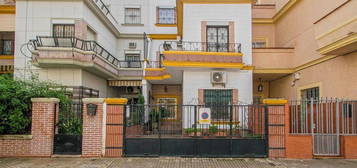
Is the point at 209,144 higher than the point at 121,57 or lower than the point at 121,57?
lower

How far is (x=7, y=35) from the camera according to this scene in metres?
15.9

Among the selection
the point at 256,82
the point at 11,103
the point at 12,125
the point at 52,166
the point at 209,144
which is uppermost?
the point at 256,82

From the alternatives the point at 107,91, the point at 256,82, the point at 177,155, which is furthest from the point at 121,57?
the point at 177,155

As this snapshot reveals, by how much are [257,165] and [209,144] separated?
173 cm

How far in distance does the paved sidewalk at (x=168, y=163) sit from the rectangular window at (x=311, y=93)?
4197 millimetres

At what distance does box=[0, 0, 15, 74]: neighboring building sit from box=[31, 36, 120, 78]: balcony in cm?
402

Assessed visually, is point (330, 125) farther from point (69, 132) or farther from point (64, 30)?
point (64, 30)

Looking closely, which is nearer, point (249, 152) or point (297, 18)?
point (249, 152)

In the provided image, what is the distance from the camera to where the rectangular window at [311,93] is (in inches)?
442

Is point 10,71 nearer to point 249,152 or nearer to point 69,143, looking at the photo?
point 69,143

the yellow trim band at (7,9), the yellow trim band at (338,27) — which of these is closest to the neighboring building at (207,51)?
the yellow trim band at (338,27)

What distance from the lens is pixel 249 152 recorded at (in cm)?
820

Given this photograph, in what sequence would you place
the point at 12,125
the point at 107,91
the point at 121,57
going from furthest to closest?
1. the point at 121,57
2. the point at 107,91
3. the point at 12,125

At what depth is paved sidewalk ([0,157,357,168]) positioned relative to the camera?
7309 millimetres
